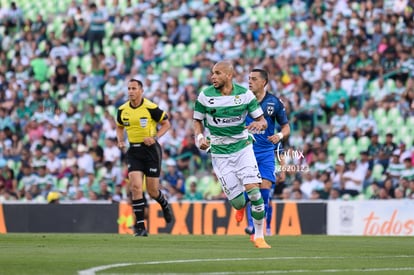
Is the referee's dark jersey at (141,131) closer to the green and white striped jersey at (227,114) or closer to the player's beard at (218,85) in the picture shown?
the green and white striped jersey at (227,114)

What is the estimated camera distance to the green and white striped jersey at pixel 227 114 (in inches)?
560

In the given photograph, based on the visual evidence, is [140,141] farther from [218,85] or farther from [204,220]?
[204,220]

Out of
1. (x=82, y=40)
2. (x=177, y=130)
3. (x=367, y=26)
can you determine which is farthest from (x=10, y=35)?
(x=367, y=26)

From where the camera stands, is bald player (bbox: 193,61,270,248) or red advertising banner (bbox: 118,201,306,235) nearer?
bald player (bbox: 193,61,270,248)

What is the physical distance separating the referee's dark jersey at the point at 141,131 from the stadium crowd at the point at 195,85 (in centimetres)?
586

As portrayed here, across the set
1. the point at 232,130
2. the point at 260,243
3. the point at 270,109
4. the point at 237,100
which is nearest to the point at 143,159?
the point at 270,109

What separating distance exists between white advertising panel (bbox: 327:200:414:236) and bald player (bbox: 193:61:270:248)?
9.07 meters

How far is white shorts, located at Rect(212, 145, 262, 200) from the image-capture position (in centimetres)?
1434

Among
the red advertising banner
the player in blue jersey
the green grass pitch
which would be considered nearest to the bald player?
the green grass pitch

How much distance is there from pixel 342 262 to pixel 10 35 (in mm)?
23741

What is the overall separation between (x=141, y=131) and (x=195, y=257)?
6.05m

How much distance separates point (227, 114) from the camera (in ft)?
46.8

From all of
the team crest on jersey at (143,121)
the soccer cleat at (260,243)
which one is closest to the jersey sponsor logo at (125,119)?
the team crest on jersey at (143,121)

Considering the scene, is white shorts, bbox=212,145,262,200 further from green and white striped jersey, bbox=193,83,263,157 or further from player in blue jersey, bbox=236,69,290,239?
player in blue jersey, bbox=236,69,290,239
